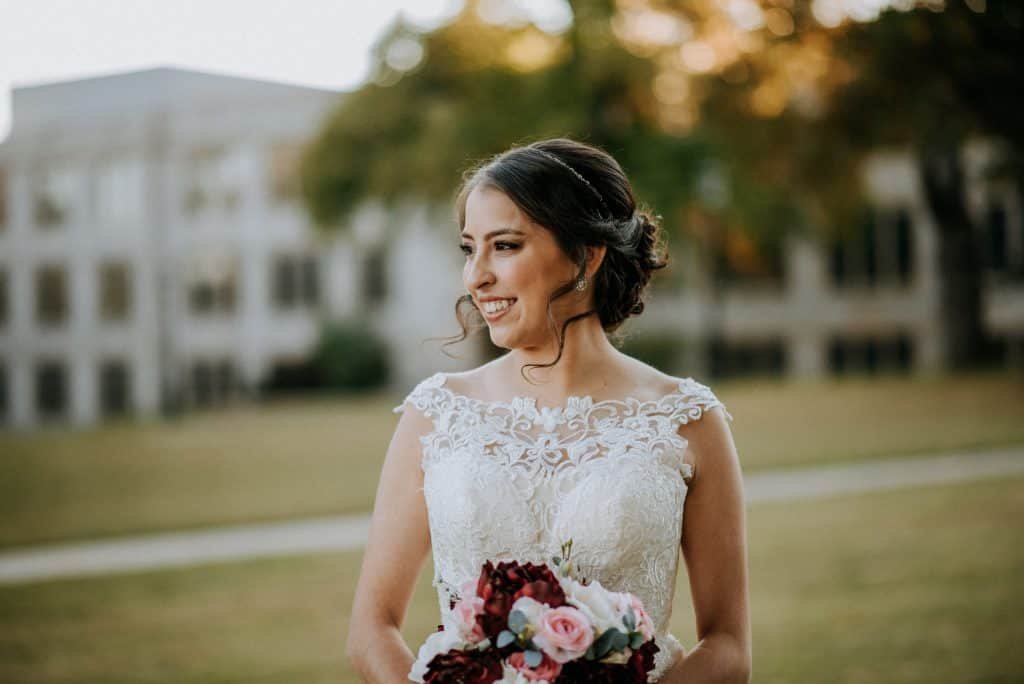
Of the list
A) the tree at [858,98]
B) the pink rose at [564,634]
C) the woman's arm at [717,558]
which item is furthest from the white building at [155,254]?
the pink rose at [564,634]

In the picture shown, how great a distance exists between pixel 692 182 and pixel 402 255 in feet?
47.7

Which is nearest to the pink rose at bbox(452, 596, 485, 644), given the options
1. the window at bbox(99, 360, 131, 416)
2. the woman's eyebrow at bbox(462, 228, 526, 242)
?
the woman's eyebrow at bbox(462, 228, 526, 242)

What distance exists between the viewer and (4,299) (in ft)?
115

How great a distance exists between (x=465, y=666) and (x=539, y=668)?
153 millimetres

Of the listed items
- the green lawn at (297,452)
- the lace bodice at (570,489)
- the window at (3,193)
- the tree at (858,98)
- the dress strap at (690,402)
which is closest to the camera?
the lace bodice at (570,489)

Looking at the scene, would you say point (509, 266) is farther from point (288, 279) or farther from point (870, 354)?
point (288, 279)

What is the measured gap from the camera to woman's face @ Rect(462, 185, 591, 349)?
281 centimetres

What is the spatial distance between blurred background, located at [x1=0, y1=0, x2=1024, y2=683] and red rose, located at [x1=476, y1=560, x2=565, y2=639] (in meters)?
0.57

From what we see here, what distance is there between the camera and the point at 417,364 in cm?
3841

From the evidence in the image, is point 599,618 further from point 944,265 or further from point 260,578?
point 944,265

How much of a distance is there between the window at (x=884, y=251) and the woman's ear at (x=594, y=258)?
34.5m

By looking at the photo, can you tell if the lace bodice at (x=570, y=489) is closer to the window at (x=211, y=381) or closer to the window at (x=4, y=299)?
the window at (x=4, y=299)

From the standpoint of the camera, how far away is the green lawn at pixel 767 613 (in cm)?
754

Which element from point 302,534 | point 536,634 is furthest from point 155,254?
point 536,634
